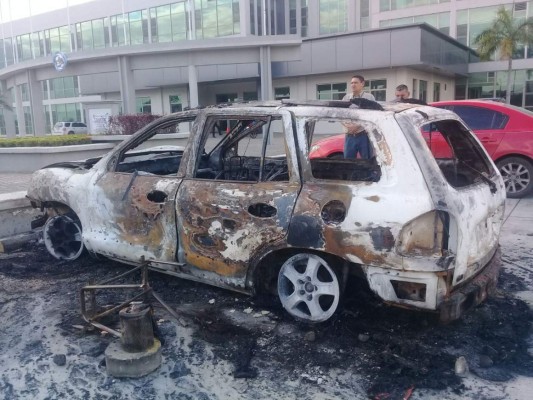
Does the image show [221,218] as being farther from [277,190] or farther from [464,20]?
[464,20]

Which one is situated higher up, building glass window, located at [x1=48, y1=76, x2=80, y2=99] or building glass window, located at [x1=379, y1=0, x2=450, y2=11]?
building glass window, located at [x1=379, y1=0, x2=450, y2=11]

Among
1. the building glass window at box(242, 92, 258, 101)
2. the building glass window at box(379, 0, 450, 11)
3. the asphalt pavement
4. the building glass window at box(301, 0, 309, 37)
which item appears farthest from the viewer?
the building glass window at box(301, 0, 309, 37)

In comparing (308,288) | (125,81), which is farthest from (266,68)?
(308,288)

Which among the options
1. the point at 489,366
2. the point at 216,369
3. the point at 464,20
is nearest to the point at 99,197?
the point at 216,369

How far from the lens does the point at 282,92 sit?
3259 centimetres

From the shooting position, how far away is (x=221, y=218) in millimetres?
3951

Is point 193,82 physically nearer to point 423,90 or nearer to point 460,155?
point 423,90

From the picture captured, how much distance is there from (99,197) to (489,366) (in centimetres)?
349

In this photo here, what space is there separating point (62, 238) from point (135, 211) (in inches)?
55.7

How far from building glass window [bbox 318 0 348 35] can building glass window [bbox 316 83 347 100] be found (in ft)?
33.2

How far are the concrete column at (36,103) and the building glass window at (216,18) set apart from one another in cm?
1817

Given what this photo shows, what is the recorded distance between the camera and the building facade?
20.5 meters

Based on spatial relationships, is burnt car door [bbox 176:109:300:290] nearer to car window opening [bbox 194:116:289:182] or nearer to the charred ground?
car window opening [bbox 194:116:289:182]

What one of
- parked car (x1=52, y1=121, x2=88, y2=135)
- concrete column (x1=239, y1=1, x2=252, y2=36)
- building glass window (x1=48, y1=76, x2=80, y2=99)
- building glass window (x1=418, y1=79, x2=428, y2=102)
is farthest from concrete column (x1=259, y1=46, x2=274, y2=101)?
building glass window (x1=48, y1=76, x2=80, y2=99)
